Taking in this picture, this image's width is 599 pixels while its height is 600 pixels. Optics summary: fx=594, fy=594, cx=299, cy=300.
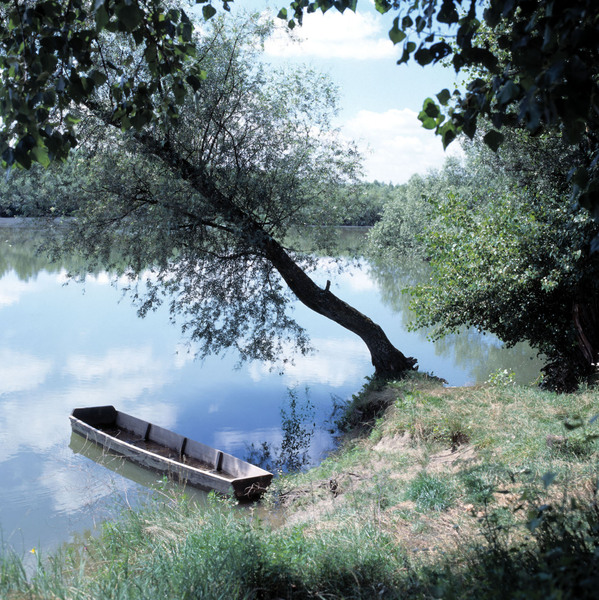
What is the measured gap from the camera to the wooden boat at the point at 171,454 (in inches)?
340

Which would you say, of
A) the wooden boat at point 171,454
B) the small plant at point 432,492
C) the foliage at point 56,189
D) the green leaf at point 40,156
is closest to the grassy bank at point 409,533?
the small plant at point 432,492

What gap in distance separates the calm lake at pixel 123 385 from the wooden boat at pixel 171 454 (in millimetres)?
358

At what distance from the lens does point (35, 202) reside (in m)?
11.4

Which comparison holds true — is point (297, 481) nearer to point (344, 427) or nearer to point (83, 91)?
point (344, 427)

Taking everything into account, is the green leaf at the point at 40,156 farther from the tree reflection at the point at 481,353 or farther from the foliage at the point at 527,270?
the tree reflection at the point at 481,353

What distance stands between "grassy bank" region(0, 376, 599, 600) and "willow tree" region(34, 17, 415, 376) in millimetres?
5092

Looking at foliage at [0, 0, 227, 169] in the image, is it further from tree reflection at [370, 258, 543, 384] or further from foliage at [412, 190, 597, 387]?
tree reflection at [370, 258, 543, 384]

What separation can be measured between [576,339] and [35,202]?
1012cm

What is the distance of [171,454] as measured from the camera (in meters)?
10.5

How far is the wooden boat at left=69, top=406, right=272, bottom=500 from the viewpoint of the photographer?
8633 mm

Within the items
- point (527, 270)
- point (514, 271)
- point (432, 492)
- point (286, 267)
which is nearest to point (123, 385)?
point (286, 267)

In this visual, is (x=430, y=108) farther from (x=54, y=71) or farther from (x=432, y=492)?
(x=432, y=492)

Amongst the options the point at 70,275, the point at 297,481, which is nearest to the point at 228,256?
the point at 70,275

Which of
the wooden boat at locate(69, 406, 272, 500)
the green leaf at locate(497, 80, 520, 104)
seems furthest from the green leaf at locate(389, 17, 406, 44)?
the wooden boat at locate(69, 406, 272, 500)
